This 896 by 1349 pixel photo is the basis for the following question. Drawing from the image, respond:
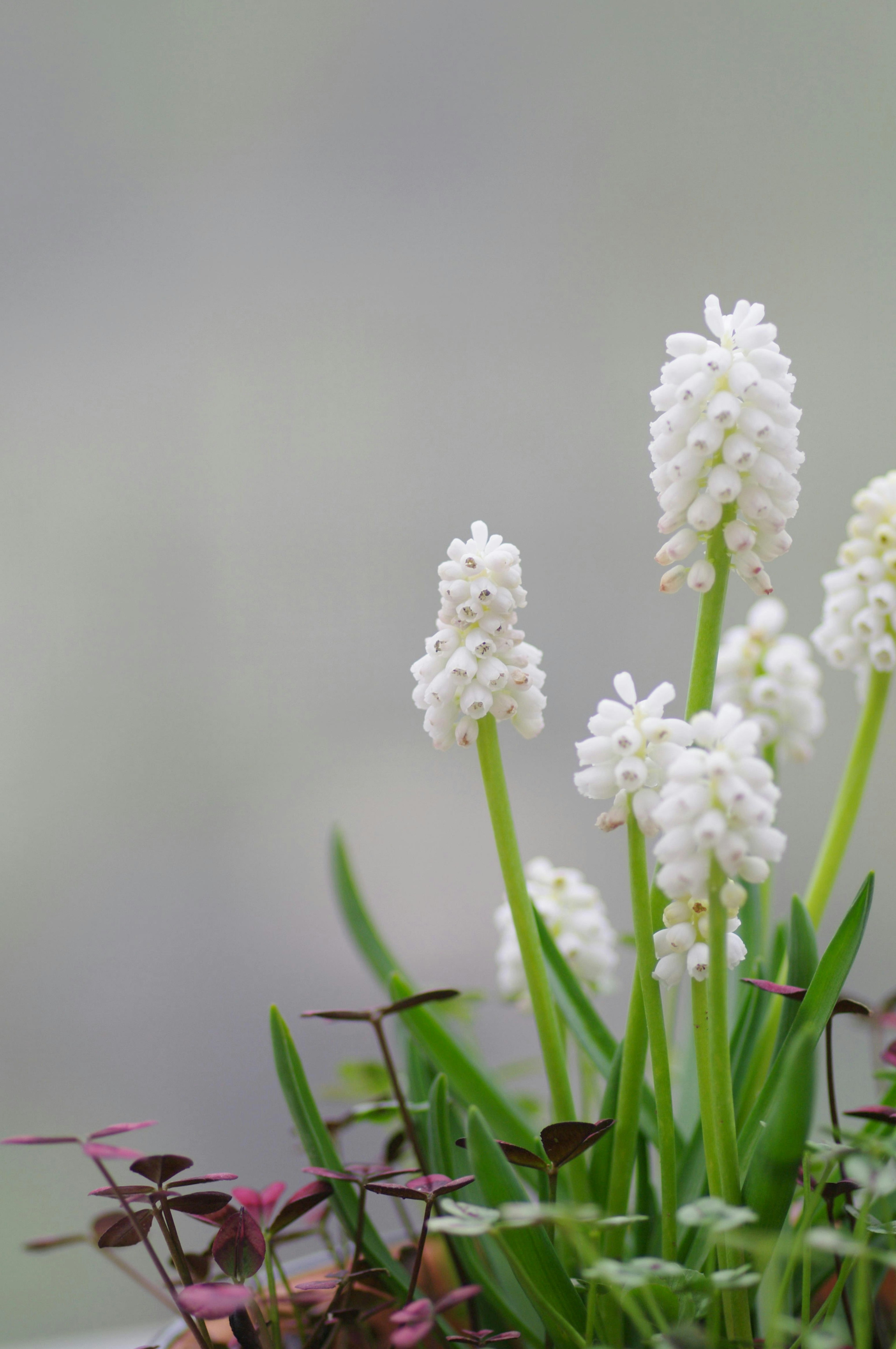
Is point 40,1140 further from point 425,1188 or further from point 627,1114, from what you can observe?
point 627,1114

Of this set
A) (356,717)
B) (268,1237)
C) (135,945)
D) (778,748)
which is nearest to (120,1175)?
(135,945)

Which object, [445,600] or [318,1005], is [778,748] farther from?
[318,1005]

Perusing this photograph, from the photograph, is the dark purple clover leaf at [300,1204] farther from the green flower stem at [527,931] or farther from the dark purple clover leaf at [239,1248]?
the green flower stem at [527,931]

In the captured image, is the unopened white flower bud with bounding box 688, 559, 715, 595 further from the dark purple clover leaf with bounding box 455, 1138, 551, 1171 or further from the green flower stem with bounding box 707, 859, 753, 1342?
the dark purple clover leaf with bounding box 455, 1138, 551, 1171

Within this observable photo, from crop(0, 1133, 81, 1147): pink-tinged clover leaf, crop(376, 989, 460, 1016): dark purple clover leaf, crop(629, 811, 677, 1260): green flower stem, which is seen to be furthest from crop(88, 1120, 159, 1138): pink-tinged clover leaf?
crop(629, 811, 677, 1260): green flower stem

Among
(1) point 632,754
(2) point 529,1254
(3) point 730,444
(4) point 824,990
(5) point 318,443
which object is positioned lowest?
(2) point 529,1254

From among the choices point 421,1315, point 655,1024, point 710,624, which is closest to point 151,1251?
point 421,1315
